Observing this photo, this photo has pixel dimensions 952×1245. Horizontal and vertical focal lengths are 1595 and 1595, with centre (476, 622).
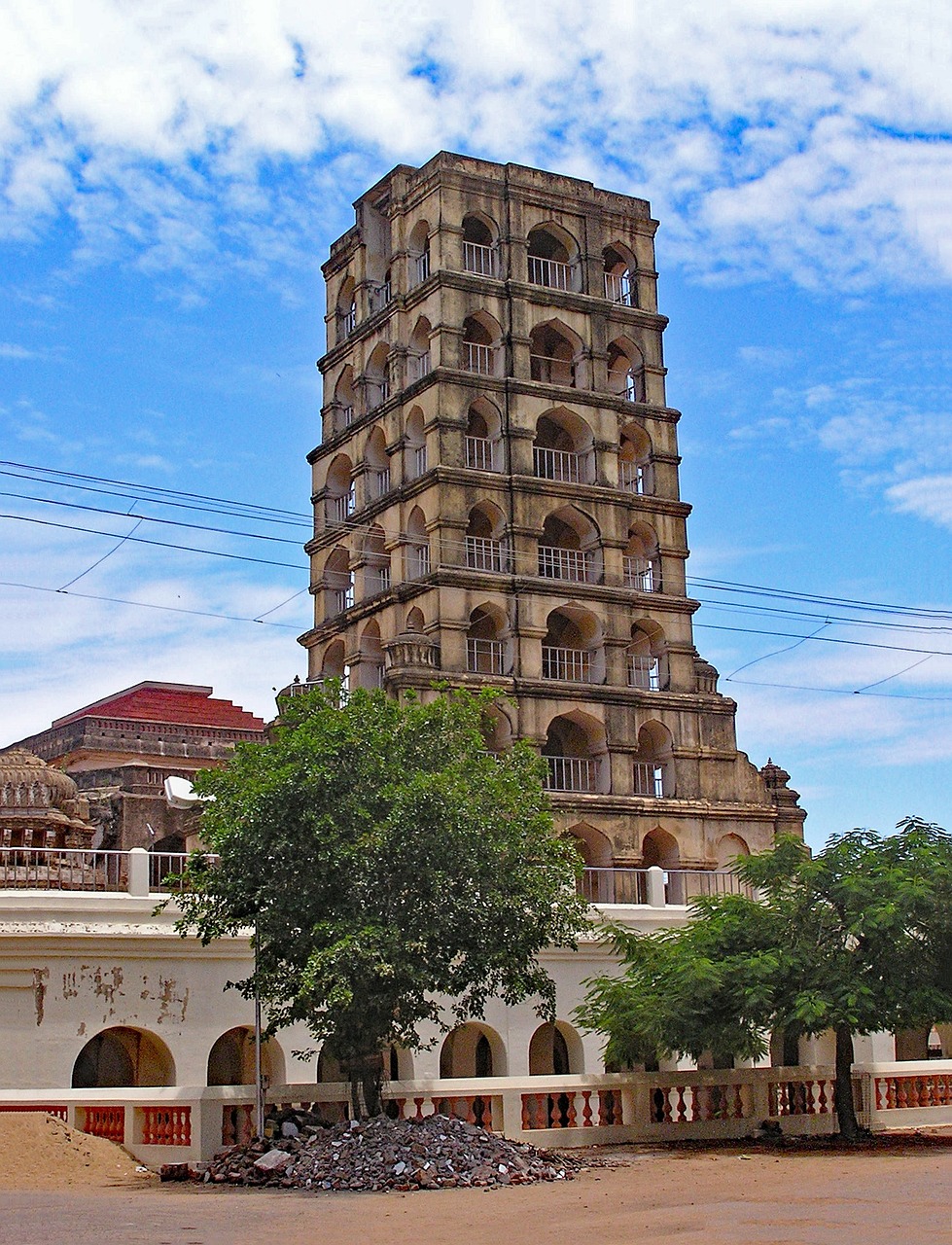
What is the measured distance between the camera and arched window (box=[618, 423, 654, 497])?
45688mm

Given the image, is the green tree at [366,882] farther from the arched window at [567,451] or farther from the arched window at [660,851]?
the arched window at [567,451]

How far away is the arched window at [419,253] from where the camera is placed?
45219 millimetres

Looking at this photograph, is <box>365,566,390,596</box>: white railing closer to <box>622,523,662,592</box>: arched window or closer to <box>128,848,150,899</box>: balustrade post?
<box>622,523,662,592</box>: arched window

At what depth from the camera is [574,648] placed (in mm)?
43406

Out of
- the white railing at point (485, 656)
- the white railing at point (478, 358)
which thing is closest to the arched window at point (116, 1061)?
the white railing at point (485, 656)

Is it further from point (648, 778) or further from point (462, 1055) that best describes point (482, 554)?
point (462, 1055)

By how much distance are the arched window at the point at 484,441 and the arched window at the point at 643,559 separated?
4.59 meters

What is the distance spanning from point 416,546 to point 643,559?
22.5 feet

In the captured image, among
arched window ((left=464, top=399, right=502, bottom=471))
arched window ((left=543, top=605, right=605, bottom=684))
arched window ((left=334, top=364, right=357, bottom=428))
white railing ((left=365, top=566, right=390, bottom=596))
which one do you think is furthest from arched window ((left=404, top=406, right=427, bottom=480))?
arched window ((left=543, top=605, right=605, bottom=684))

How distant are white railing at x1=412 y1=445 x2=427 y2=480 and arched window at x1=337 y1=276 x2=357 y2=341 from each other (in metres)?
6.40

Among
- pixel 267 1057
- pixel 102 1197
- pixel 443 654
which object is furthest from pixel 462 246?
pixel 102 1197

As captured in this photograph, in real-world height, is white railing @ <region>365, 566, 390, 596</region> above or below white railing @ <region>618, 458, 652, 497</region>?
below

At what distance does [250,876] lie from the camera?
21109 mm

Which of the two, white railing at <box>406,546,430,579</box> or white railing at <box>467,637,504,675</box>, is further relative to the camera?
white railing at <box>406,546,430,579</box>
